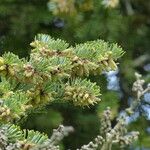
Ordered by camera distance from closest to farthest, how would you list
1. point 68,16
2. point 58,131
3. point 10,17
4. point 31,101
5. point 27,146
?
point 58,131, point 27,146, point 31,101, point 68,16, point 10,17

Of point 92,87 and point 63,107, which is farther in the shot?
point 63,107

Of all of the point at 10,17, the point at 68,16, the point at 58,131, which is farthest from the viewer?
the point at 10,17

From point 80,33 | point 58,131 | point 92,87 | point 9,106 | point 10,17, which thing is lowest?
point 58,131

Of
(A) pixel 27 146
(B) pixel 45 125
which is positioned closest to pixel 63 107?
(B) pixel 45 125

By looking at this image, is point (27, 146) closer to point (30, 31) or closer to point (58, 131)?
point (58, 131)

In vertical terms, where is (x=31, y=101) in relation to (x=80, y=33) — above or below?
below

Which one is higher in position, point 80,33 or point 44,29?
point 44,29

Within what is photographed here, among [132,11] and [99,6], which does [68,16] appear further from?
[132,11]

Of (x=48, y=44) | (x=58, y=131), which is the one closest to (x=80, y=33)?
(x=48, y=44)

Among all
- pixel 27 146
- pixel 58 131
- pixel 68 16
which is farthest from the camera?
pixel 68 16
